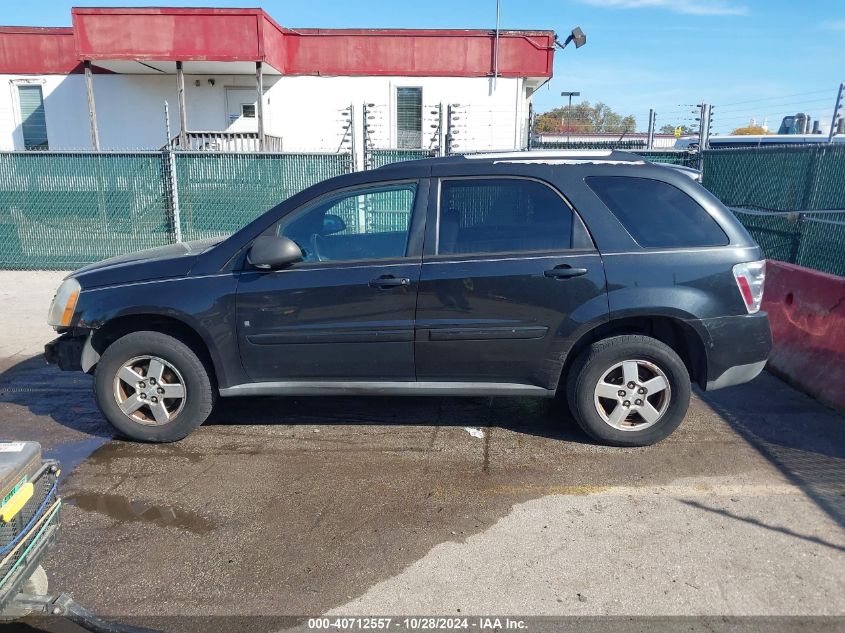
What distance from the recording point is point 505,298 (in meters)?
4.22

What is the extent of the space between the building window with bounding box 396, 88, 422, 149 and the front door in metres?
16.1

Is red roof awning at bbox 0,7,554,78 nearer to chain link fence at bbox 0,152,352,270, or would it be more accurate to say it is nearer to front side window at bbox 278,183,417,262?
chain link fence at bbox 0,152,352,270

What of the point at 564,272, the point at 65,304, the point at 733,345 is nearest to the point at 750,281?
the point at 733,345

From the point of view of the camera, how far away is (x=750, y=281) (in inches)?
167

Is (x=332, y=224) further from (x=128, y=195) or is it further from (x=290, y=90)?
(x=290, y=90)

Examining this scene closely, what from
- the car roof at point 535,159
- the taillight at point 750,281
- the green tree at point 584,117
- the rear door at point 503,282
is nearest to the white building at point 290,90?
the car roof at point 535,159

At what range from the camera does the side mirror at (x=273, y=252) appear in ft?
13.8

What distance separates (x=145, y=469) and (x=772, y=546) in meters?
3.66

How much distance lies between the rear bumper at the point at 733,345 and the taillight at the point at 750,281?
3.5 inches

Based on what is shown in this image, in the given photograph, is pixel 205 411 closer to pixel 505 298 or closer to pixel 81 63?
pixel 505 298

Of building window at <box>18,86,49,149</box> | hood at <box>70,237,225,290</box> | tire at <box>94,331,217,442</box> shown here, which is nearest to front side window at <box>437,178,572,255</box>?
hood at <box>70,237,225,290</box>

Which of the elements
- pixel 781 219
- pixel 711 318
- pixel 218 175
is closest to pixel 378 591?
pixel 711 318

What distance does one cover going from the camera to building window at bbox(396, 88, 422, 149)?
20125 mm

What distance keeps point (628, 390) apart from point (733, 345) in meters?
0.73
